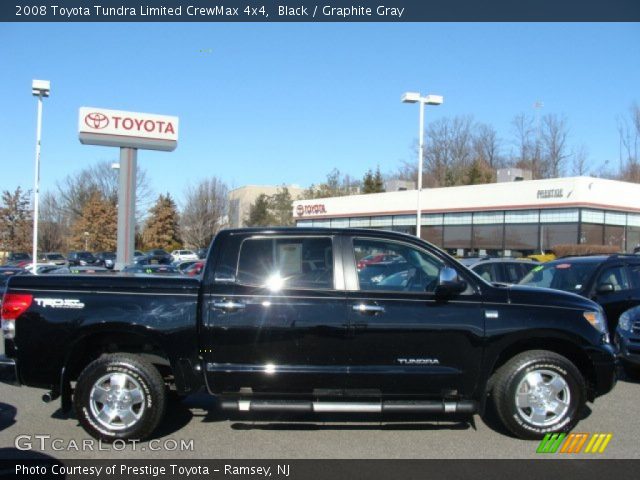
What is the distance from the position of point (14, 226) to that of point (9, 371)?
2296 inches

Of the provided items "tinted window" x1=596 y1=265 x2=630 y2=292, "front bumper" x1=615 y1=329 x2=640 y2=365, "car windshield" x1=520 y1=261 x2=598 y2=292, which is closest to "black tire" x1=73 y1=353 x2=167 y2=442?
"front bumper" x1=615 y1=329 x2=640 y2=365

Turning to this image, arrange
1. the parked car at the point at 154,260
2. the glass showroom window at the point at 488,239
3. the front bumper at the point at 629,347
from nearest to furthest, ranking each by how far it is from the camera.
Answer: the front bumper at the point at 629,347
the parked car at the point at 154,260
the glass showroom window at the point at 488,239

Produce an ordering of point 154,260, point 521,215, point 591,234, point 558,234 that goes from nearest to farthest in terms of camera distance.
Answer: point 591,234 → point 558,234 → point 154,260 → point 521,215

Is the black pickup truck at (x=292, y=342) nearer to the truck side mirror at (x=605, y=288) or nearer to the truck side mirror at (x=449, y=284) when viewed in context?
the truck side mirror at (x=449, y=284)

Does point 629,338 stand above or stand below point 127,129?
below

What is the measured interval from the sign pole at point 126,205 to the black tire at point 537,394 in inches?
1175

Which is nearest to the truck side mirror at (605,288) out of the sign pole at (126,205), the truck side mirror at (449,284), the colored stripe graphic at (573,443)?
the colored stripe graphic at (573,443)

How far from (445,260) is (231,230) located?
6.81 ft

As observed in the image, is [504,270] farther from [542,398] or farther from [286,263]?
[286,263]

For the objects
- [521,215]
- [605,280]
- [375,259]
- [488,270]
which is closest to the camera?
[375,259]

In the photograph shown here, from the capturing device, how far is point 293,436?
223 inches

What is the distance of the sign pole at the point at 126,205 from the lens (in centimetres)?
3281

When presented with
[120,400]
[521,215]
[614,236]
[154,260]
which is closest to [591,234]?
[614,236]
